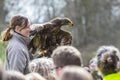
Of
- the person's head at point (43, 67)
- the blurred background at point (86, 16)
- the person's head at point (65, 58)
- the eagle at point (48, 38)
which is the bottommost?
the person's head at point (65, 58)

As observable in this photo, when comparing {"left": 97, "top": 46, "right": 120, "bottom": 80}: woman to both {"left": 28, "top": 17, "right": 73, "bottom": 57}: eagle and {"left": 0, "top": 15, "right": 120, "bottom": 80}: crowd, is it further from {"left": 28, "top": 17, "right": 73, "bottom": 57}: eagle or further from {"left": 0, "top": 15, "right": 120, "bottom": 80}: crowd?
{"left": 28, "top": 17, "right": 73, "bottom": 57}: eagle

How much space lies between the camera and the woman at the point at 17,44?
20.0 feet

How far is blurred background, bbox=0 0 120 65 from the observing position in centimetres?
2216

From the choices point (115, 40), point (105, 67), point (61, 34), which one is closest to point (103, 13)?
point (115, 40)

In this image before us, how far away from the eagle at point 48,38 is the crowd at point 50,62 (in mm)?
140

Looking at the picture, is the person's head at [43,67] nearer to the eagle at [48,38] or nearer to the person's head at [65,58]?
the person's head at [65,58]

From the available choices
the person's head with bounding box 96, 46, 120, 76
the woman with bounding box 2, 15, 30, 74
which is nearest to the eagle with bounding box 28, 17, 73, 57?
the woman with bounding box 2, 15, 30, 74

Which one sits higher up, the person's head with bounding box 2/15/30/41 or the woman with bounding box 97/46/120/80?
the person's head with bounding box 2/15/30/41

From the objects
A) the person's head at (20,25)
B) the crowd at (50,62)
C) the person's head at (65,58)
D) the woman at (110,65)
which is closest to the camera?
the crowd at (50,62)

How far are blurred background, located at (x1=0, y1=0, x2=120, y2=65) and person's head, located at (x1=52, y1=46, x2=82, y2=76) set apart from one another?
53.2 feet

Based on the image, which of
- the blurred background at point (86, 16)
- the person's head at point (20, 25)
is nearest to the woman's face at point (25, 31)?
the person's head at point (20, 25)

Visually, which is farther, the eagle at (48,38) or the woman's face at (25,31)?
the eagle at (48,38)

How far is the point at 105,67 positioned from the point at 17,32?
152 cm

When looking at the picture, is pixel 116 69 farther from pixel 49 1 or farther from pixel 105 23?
pixel 105 23
